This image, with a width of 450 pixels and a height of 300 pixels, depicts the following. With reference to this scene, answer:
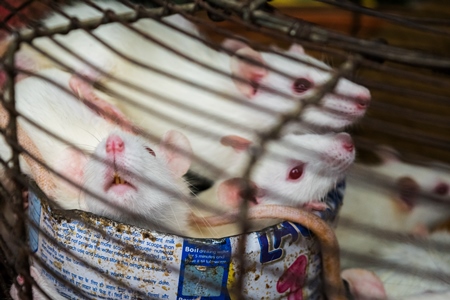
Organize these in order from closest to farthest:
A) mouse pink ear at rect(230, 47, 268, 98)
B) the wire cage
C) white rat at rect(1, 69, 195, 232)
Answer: the wire cage → white rat at rect(1, 69, 195, 232) → mouse pink ear at rect(230, 47, 268, 98)

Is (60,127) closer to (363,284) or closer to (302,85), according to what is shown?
(302,85)

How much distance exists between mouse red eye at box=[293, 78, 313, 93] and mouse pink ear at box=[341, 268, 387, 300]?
29 centimetres

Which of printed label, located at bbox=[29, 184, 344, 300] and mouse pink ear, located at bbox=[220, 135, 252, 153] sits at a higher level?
mouse pink ear, located at bbox=[220, 135, 252, 153]

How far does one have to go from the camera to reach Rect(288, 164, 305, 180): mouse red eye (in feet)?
2.69

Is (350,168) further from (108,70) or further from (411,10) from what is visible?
(411,10)

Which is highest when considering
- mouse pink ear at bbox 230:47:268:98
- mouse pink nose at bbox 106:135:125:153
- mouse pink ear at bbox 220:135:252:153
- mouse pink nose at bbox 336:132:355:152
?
mouse pink ear at bbox 230:47:268:98

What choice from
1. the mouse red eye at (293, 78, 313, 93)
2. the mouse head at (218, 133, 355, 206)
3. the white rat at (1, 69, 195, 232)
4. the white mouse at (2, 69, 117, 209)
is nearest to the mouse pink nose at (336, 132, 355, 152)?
the mouse head at (218, 133, 355, 206)

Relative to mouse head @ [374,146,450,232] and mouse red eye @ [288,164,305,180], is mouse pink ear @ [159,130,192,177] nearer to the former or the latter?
mouse red eye @ [288,164,305,180]

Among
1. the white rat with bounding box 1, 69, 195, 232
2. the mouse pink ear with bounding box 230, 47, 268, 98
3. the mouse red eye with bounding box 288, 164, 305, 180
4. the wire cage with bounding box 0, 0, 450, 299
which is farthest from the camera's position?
the mouse pink ear with bounding box 230, 47, 268, 98

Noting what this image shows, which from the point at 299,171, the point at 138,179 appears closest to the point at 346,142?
the point at 299,171

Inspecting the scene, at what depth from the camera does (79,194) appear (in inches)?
28.9

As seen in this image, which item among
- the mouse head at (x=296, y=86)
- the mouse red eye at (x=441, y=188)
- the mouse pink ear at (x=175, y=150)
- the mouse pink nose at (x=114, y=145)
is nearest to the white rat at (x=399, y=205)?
the mouse red eye at (x=441, y=188)

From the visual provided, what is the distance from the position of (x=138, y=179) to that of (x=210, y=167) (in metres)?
0.13

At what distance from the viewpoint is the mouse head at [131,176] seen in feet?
2.26
